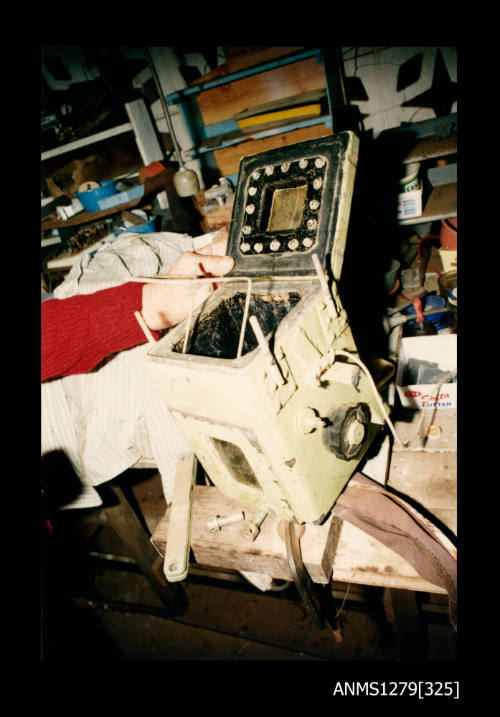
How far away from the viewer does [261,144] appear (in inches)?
105

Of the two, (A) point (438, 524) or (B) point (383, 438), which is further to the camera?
(B) point (383, 438)

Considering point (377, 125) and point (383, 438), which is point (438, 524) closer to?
point (383, 438)

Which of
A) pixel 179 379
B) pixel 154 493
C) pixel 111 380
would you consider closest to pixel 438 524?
pixel 179 379

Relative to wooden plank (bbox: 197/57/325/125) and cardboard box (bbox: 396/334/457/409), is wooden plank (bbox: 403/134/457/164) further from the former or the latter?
cardboard box (bbox: 396/334/457/409)

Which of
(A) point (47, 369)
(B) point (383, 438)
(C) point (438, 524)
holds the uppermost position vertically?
(A) point (47, 369)

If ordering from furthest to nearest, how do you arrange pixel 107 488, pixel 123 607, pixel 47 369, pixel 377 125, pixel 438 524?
pixel 377 125
pixel 123 607
pixel 107 488
pixel 47 369
pixel 438 524

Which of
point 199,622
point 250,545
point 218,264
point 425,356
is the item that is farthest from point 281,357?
point 199,622

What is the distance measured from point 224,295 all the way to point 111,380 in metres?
0.80

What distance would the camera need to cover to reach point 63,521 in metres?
2.71

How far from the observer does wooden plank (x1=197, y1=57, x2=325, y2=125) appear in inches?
86.7

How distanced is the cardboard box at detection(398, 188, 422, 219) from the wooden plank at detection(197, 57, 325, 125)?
2.88ft

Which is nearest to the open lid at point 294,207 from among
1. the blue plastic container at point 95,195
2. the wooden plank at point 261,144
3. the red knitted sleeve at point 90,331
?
the red knitted sleeve at point 90,331

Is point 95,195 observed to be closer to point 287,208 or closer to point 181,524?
point 287,208

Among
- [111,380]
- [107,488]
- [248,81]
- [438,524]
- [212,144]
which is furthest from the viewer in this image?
[212,144]
